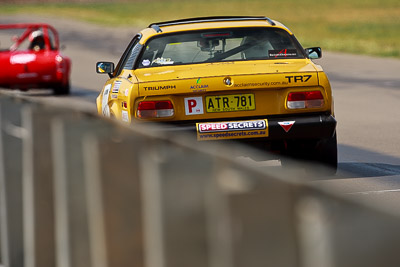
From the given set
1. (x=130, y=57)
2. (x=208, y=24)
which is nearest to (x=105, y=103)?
(x=130, y=57)

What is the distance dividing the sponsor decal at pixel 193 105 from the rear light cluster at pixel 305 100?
0.69 meters

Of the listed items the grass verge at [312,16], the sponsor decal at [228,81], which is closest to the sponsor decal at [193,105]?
the sponsor decal at [228,81]

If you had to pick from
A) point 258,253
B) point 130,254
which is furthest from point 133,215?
point 258,253

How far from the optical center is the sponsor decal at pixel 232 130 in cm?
834

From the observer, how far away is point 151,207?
3592 mm

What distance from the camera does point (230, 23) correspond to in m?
9.70

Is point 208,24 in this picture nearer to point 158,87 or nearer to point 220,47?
point 220,47

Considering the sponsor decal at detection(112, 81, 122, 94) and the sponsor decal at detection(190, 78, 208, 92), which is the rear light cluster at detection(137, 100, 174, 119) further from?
the sponsor decal at detection(112, 81, 122, 94)

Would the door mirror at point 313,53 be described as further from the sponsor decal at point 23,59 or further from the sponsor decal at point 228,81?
the sponsor decal at point 23,59

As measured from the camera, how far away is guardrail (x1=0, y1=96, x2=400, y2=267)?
2625 millimetres

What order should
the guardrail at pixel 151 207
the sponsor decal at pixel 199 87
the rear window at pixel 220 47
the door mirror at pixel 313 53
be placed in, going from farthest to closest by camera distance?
the door mirror at pixel 313 53 < the rear window at pixel 220 47 < the sponsor decal at pixel 199 87 < the guardrail at pixel 151 207

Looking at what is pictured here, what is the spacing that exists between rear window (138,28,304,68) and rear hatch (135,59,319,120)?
0.66 m

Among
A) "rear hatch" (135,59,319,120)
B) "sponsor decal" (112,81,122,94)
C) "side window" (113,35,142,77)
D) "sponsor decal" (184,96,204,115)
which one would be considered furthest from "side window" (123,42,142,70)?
"sponsor decal" (184,96,204,115)

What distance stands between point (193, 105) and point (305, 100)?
883 mm
